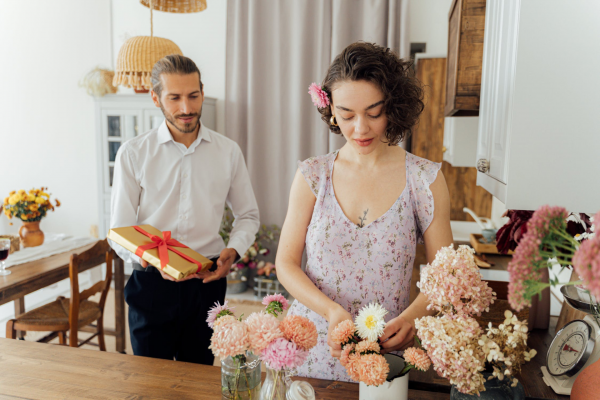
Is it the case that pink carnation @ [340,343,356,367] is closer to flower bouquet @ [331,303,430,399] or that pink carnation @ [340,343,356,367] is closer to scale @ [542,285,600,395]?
flower bouquet @ [331,303,430,399]

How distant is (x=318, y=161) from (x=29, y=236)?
2.34 meters

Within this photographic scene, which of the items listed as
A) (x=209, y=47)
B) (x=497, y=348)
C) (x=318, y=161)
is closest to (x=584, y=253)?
(x=497, y=348)

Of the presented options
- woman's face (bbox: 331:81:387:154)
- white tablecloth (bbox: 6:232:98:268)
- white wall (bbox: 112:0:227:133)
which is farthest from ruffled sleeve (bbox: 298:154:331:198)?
white wall (bbox: 112:0:227:133)

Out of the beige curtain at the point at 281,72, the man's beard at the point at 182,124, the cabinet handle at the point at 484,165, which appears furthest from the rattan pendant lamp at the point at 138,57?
the cabinet handle at the point at 484,165

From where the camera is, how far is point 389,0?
3537 millimetres

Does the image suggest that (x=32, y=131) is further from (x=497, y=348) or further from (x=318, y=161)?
(x=497, y=348)

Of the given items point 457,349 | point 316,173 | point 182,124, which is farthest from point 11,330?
point 457,349

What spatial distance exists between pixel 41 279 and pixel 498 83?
2.36m

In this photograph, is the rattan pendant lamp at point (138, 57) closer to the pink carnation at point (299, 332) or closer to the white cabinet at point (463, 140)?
the white cabinet at point (463, 140)

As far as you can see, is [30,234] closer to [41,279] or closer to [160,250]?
[41,279]

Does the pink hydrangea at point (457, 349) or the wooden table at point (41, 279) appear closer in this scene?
the pink hydrangea at point (457, 349)

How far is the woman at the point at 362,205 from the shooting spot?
1.18 metres

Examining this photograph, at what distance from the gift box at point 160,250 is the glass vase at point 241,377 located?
62 cm

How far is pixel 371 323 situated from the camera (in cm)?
76
